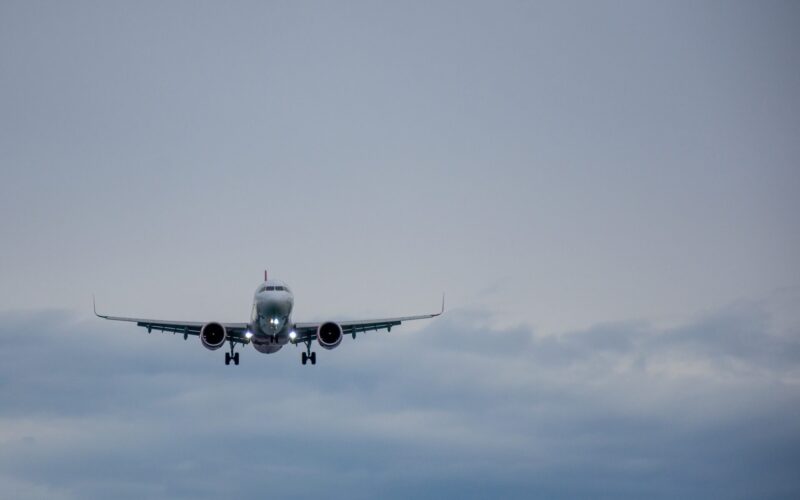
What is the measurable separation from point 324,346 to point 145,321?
13699 millimetres

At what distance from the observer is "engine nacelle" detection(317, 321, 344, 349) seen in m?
76.2

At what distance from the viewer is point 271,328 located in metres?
73.8

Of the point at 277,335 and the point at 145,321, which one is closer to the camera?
the point at 277,335

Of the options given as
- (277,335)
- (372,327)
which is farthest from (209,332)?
(372,327)

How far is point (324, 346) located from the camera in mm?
76312

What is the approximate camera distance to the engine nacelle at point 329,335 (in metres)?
76.2

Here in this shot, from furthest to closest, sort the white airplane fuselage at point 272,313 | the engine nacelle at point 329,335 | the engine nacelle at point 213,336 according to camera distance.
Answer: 1. the engine nacelle at point 329,335
2. the engine nacelle at point 213,336
3. the white airplane fuselage at point 272,313

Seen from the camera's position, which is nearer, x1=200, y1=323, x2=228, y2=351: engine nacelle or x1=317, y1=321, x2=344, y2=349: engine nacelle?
x1=200, y1=323, x2=228, y2=351: engine nacelle

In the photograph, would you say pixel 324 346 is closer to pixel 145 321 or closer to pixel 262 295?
pixel 262 295

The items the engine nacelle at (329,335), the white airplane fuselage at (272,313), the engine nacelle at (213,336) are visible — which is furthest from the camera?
the engine nacelle at (329,335)

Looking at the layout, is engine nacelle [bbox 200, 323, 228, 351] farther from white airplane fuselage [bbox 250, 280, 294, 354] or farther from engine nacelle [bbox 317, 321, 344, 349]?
engine nacelle [bbox 317, 321, 344, 349]

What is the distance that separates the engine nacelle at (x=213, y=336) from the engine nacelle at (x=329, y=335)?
6139 millimetres

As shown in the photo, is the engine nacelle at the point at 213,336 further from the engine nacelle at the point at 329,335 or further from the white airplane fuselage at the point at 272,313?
the engine nacelle at the point at 329,335

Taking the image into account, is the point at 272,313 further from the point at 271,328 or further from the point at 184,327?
the point at 184,327
